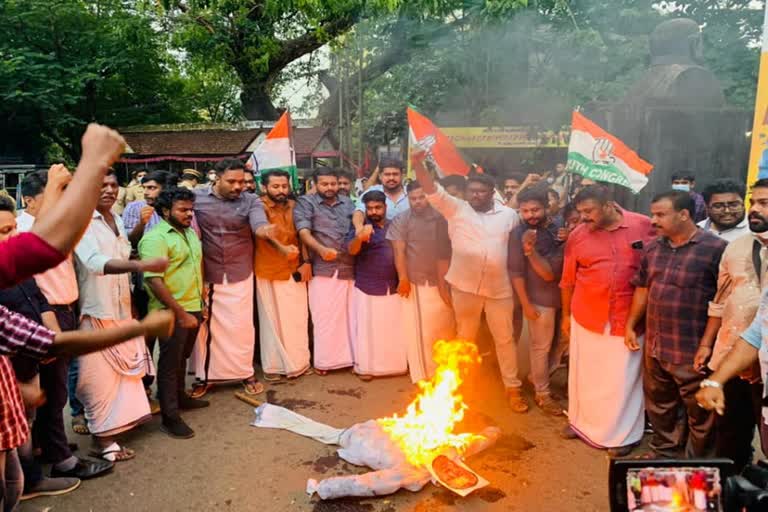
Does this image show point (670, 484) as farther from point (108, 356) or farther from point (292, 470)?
point (108, 356)

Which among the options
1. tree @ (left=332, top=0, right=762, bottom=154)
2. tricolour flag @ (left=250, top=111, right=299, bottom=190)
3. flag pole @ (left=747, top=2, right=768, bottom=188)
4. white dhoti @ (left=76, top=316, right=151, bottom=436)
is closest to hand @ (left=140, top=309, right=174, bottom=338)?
white dhoti @ (left=76, top=316, right=151, bottom=436)

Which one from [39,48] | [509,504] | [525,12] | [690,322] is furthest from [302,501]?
[39,48]

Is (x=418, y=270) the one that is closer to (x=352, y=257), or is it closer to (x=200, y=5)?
(x=352, y=257)

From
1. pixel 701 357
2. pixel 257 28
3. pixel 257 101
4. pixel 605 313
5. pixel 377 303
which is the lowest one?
pixel 377 303

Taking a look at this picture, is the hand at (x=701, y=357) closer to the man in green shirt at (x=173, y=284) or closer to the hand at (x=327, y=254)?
the hand at (x=327, y=254)

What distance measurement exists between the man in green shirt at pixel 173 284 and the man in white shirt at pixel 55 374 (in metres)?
0.65

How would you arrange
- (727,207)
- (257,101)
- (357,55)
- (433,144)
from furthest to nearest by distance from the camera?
(257,101) → (357,55) → (433,144) → (727,207)

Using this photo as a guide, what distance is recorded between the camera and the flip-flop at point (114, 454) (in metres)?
4.16

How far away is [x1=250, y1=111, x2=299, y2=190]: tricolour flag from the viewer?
597cm

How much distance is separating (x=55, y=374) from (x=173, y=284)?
1127 mm

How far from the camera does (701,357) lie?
359 cm

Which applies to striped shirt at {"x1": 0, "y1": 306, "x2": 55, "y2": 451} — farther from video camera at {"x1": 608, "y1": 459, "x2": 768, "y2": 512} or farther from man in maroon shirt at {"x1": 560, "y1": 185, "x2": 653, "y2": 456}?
man in maroon shirt at {"x1": 560, "y1": 185, "x2": 653, "y2": 456}

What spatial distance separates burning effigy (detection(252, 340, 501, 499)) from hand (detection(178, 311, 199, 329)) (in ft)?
3.30

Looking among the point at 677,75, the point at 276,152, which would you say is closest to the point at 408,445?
the point at 276,152
